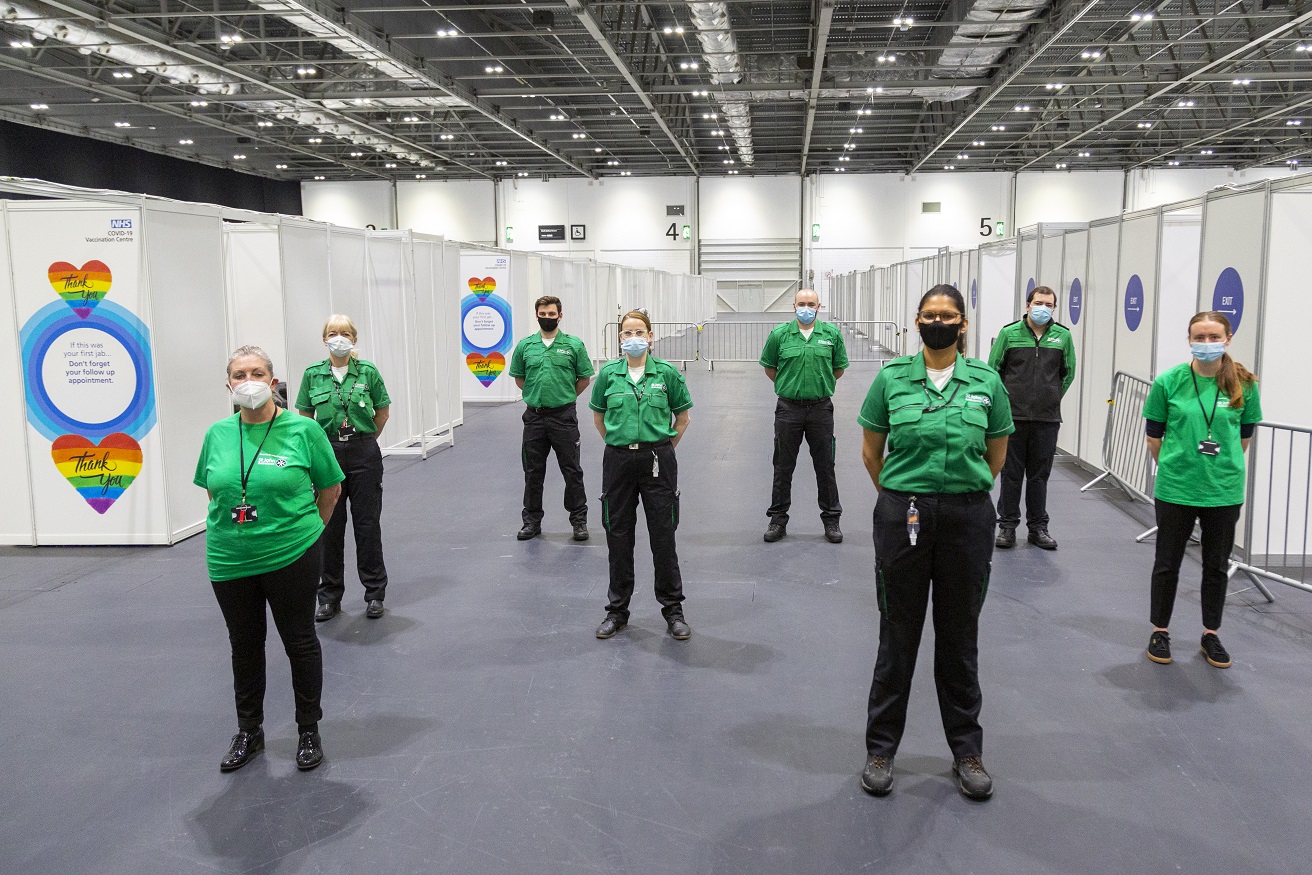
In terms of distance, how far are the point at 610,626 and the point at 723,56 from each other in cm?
1789

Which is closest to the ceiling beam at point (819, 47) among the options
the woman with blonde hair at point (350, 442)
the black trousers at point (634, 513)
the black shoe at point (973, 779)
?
the woman with blonde hair at point (350, 442)

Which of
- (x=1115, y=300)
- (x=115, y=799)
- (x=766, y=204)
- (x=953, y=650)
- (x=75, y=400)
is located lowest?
(x=115, y=799)

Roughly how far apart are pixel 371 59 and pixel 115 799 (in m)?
18.2

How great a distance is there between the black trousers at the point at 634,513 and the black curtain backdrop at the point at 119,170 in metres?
23.0

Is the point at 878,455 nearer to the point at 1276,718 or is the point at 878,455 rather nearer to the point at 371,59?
the point at 1276,718

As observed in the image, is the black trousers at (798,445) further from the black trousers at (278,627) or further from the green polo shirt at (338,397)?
the black trousers at (278,627)

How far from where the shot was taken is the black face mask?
3.71 metres

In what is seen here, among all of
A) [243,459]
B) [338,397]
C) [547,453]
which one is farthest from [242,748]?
[547,453]

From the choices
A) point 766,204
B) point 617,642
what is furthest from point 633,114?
point 617,642

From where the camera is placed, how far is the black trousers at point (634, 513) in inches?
218

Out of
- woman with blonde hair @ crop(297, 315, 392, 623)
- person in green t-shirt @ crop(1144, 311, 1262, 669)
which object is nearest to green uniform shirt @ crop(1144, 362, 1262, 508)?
person in green t-shirt @ crop(1144, 311, 1262, 669)

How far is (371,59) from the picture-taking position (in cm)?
1909

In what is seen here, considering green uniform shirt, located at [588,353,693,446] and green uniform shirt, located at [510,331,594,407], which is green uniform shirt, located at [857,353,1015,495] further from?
green uniform shirt, located at [510,331,594,407]

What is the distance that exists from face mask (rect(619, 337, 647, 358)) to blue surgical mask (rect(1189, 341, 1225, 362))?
123 inches
